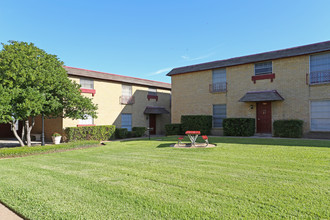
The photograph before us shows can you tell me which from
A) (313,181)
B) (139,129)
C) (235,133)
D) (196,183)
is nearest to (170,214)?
(196,183)

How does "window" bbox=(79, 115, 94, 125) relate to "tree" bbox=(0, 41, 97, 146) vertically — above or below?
Answer: below

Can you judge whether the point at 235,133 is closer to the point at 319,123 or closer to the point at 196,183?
the point at 319,123

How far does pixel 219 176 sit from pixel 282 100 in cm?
1389

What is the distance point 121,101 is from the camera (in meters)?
22.5

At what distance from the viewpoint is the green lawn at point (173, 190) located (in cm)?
355

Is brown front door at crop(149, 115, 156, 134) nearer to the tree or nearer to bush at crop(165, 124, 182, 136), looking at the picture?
bush at crop(165, 124, 182, 136)

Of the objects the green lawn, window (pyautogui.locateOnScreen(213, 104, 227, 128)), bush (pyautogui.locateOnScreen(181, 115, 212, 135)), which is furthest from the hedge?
window (pyautogui.locateOnScreen(213, 104, 227, 128))

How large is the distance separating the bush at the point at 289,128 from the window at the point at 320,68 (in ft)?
11.0

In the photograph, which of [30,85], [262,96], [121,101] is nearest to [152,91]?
[121,101]

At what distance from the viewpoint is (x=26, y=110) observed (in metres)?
11.4

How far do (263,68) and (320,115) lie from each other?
5357 millimetres

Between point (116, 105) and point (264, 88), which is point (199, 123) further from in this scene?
point (116, 105)

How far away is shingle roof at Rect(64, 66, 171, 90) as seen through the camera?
1853cm

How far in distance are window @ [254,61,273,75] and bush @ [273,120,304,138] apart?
4529mm
